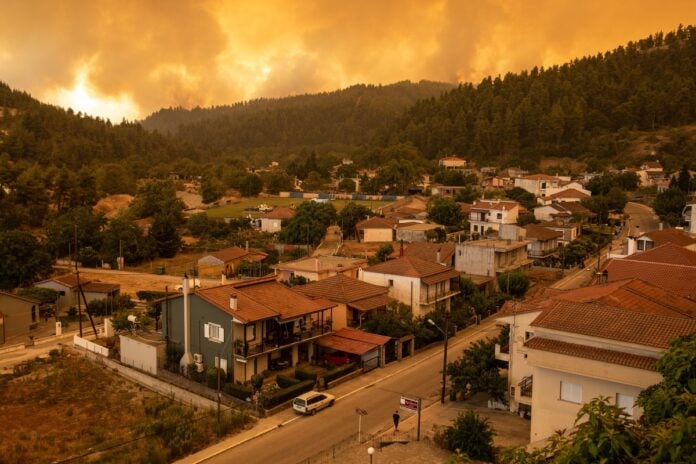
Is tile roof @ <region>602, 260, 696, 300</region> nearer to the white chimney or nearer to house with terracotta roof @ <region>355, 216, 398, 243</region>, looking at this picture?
the white chimney

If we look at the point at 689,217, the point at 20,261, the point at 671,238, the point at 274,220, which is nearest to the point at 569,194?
the point at 689,217

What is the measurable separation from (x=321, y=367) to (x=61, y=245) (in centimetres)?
4222

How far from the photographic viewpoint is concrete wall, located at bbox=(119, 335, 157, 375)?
25.9m

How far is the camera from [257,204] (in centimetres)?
8675

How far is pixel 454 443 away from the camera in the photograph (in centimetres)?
1739

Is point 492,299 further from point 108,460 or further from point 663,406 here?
point 663,406

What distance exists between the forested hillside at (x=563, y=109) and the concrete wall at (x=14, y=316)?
81.9m

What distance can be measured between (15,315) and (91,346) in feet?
31.0

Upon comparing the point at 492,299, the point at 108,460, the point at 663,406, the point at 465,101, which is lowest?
the point at 108,460

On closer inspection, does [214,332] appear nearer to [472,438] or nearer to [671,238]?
[472,438]

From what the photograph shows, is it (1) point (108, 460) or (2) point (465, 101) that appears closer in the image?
(1) point (108, 460)

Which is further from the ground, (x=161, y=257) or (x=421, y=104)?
(x=421, y=104)

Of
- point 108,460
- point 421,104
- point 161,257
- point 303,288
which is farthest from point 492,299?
point 421,104

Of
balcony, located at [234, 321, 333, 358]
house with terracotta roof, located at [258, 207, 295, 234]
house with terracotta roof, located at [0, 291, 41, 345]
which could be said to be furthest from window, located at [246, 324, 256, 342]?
house with terracotta roof, located at [258, 207, 295, 234]
